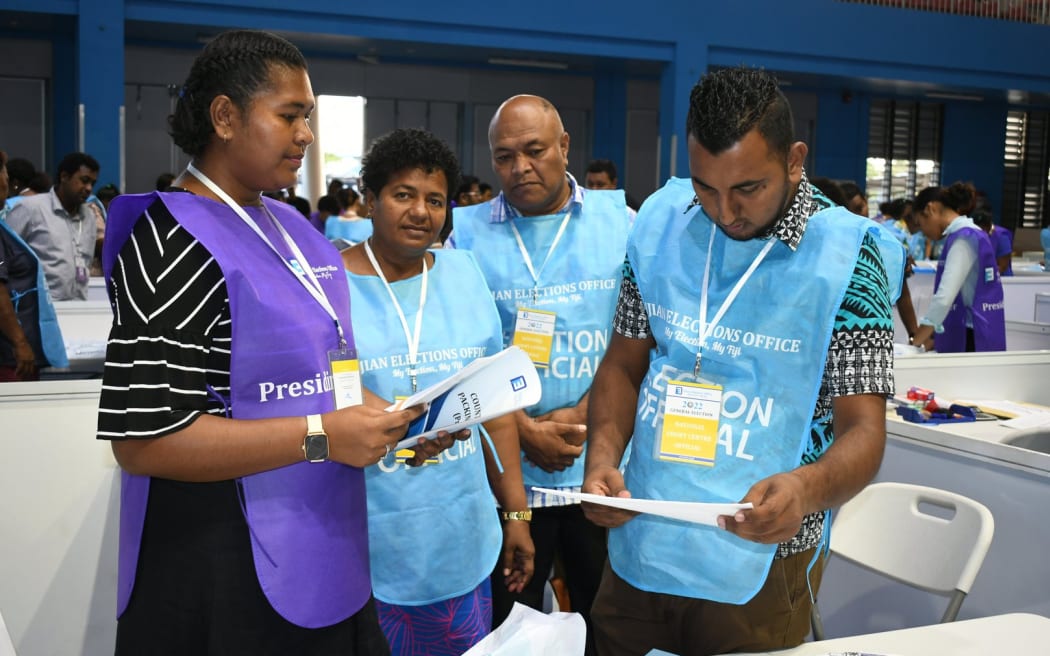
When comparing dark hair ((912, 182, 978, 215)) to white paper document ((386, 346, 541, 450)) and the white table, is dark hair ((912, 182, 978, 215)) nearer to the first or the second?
the white table

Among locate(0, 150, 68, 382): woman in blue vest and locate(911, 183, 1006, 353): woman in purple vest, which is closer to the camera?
locate(0, 150, 68, 382): woman in blue vest

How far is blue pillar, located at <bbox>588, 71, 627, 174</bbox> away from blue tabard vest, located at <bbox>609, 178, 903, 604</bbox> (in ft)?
41.4

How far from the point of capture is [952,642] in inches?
56.7

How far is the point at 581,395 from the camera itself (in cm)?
227

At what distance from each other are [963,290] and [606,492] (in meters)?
4.81

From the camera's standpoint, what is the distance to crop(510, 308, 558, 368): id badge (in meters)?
2.24

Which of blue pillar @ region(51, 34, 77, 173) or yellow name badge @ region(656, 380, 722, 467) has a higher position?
blue pillar @ region(51, 34, 77, 173)

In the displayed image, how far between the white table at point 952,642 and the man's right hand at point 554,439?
2.77ft

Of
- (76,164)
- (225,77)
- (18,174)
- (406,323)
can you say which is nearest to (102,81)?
(18,174)

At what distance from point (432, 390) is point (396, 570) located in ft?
2.26

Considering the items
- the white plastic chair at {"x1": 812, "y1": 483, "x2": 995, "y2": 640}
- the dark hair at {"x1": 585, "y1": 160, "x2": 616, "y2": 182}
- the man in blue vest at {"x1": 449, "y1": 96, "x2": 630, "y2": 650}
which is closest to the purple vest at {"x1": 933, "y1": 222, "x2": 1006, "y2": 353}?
the dark hair at {"x1": 585, "y1": 160, "x2": 616, "y2": 182}

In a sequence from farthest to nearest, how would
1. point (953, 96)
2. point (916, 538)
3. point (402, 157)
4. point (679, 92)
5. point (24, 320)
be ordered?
point (953, 96) → point (679, 92) → point (24, 320) → point (916, 538) → point (402, 157)

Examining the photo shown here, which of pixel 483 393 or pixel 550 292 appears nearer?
pixel 483 393

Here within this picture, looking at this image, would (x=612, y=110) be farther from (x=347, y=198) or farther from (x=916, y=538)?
(x=916, y=538)
